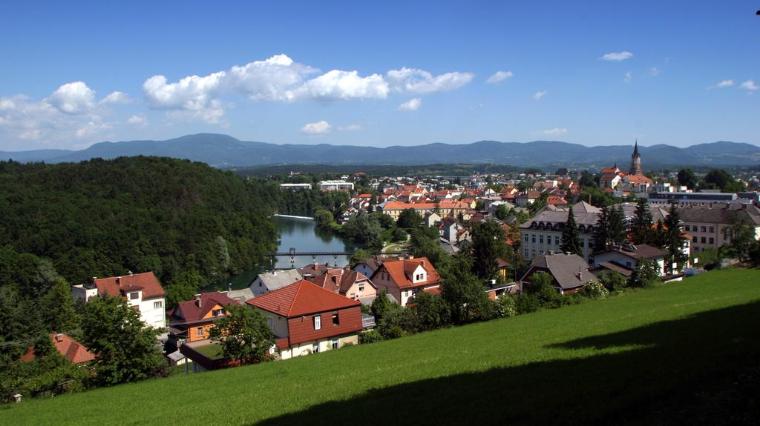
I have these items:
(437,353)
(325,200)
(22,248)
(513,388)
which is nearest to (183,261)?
(22,248)

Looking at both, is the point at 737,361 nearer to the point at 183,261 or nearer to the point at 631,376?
the point at 631,376

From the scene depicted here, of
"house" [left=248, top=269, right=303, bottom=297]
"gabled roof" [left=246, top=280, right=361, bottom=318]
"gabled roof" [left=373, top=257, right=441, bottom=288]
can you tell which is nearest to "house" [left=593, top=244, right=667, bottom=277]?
"gabled roof" [left=373, top=257, right=441, bottom=288]

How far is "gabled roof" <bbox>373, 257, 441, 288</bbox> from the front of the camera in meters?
39.2

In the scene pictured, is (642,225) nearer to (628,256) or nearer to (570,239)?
(570,239)

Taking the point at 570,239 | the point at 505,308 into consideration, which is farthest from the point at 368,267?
the point at 505,308

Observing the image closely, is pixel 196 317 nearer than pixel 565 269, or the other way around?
pixel 196 317

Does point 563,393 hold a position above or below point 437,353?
above

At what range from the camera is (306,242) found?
94.1 meters

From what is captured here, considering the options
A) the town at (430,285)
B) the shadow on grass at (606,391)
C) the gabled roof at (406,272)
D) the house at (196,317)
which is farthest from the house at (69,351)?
the shadow on grass at (606,391)

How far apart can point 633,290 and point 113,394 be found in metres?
28.0

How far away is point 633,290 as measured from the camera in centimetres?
3244

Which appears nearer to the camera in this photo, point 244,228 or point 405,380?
point 405,380

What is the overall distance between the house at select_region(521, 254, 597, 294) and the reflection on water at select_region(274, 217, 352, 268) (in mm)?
37433

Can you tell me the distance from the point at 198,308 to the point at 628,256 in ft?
97.8
